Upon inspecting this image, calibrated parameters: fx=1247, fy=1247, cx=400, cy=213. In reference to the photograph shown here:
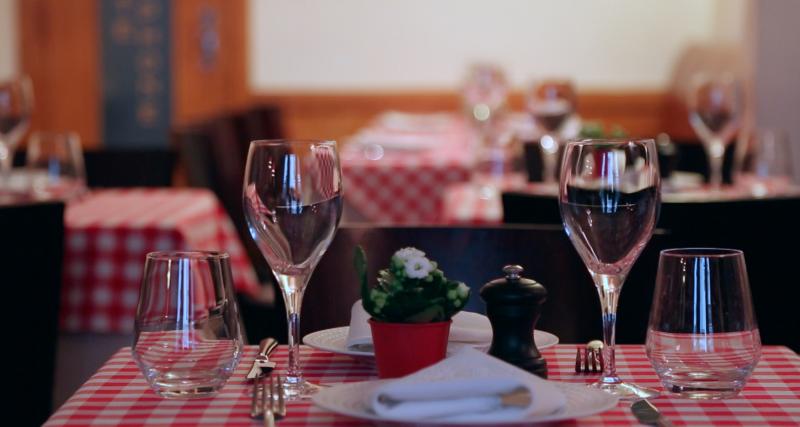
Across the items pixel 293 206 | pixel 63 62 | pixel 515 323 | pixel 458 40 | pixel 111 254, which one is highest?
pixel 458 40

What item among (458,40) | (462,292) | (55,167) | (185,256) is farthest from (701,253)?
(458,40)

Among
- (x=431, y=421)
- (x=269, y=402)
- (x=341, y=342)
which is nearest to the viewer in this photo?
(x=431, y=421)

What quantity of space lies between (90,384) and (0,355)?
0.79 m

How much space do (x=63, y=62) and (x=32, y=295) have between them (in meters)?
5.66

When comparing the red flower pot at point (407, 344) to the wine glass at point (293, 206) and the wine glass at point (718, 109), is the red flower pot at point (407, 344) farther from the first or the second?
the wine glass at point (718, 109)

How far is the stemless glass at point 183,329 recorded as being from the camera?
1014mm

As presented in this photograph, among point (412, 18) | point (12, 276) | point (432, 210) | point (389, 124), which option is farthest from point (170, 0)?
point (12, 276)

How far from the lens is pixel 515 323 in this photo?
1045 mm

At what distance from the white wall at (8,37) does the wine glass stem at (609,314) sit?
21.6ft

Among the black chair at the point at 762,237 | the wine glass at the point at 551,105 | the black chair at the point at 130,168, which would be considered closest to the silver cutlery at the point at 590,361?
the black chair at the point at 762,237

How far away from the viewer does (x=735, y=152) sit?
10.2 feet

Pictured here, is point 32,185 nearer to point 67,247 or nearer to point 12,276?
point 67,247

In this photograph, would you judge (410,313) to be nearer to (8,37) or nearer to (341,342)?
(341,342)

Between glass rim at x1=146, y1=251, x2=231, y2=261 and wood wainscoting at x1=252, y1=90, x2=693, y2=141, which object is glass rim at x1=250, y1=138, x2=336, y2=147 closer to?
glass rim at x1=146, y1=251, x2=231, y2=261
